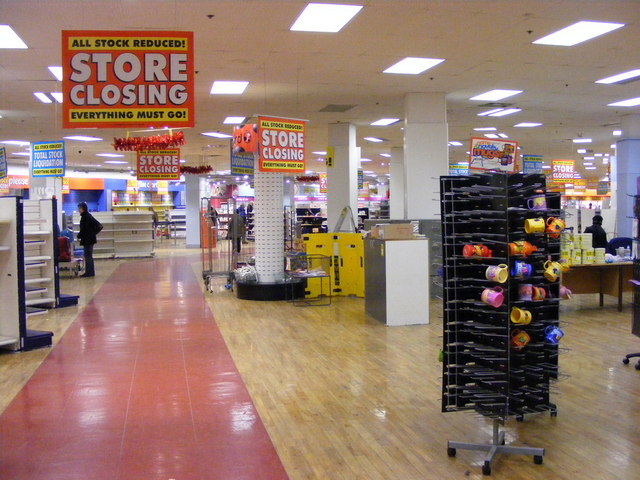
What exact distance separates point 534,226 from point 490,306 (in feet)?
1.89

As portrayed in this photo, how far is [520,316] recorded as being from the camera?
12.6 ft

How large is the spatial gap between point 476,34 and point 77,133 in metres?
12.3

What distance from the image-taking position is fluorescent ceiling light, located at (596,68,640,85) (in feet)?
33.9

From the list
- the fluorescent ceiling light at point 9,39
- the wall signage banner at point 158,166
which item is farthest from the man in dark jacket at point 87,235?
the fluorescent ceiling light at point 9,39

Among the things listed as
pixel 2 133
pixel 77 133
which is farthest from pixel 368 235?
pixel 2 133

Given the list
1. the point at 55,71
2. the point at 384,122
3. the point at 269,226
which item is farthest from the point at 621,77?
the point at 55,71

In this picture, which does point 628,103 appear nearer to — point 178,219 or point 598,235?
point 598,235

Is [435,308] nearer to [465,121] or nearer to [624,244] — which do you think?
[624,244]

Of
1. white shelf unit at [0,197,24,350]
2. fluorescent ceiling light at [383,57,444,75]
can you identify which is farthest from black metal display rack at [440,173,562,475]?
fluorescent ceiling light at [383,57,444,75]

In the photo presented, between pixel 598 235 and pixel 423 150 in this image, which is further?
pixel 598 235

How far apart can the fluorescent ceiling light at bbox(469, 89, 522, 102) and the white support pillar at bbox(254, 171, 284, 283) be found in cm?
439

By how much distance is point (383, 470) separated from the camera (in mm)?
3766

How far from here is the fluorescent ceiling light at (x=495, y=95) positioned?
11.8 metres

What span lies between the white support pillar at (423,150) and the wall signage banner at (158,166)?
6.80 metres
